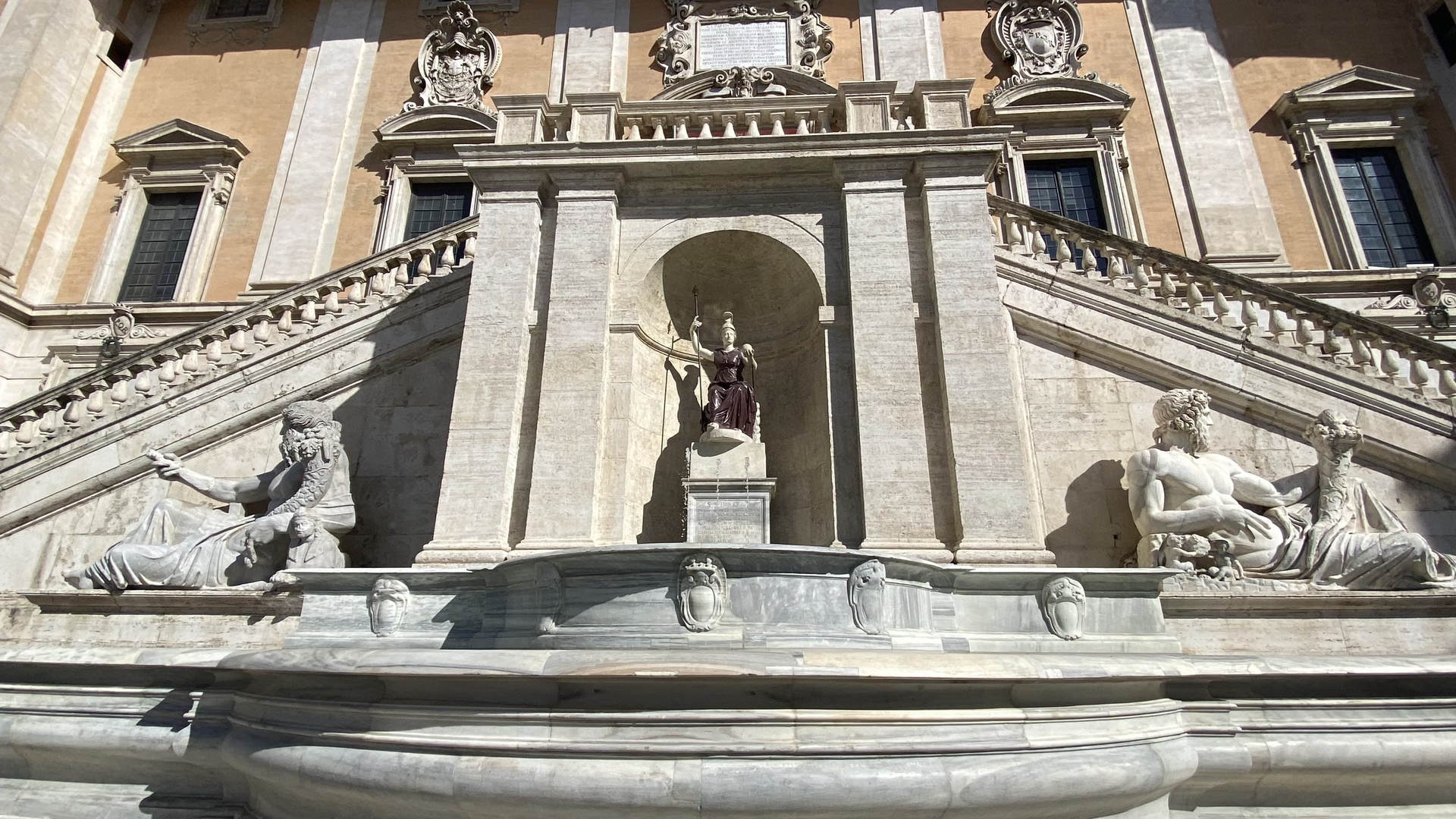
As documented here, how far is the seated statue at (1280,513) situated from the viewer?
6863mm

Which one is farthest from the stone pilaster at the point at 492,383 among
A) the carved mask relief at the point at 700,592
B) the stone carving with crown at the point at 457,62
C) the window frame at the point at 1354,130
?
the window frame at the point at 1354,130

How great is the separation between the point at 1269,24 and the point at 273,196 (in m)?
19.9

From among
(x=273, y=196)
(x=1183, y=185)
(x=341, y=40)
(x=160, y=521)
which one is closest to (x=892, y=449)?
(x=160, y=521)

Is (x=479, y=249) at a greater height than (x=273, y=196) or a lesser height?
lesser

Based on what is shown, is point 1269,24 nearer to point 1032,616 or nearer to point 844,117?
point 844,117

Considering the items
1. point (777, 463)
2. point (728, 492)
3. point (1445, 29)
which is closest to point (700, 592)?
point (728, 492)

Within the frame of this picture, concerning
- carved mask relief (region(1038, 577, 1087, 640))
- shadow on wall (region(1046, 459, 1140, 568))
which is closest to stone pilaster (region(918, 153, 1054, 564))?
shadow on wall (region(1046, 459, 1140, 568))

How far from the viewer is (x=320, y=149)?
15984 millimetres

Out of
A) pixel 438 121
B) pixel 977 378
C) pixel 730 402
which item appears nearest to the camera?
pixel 977 378

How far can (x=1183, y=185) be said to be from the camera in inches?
567

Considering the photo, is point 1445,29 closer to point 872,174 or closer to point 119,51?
point 872,174

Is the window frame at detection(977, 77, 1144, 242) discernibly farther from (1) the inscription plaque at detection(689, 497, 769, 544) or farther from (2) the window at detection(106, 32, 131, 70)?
(2) the window at detection(106, 32, 131, 70)

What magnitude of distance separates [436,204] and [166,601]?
397 inches

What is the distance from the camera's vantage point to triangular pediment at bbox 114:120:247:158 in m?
16.0
